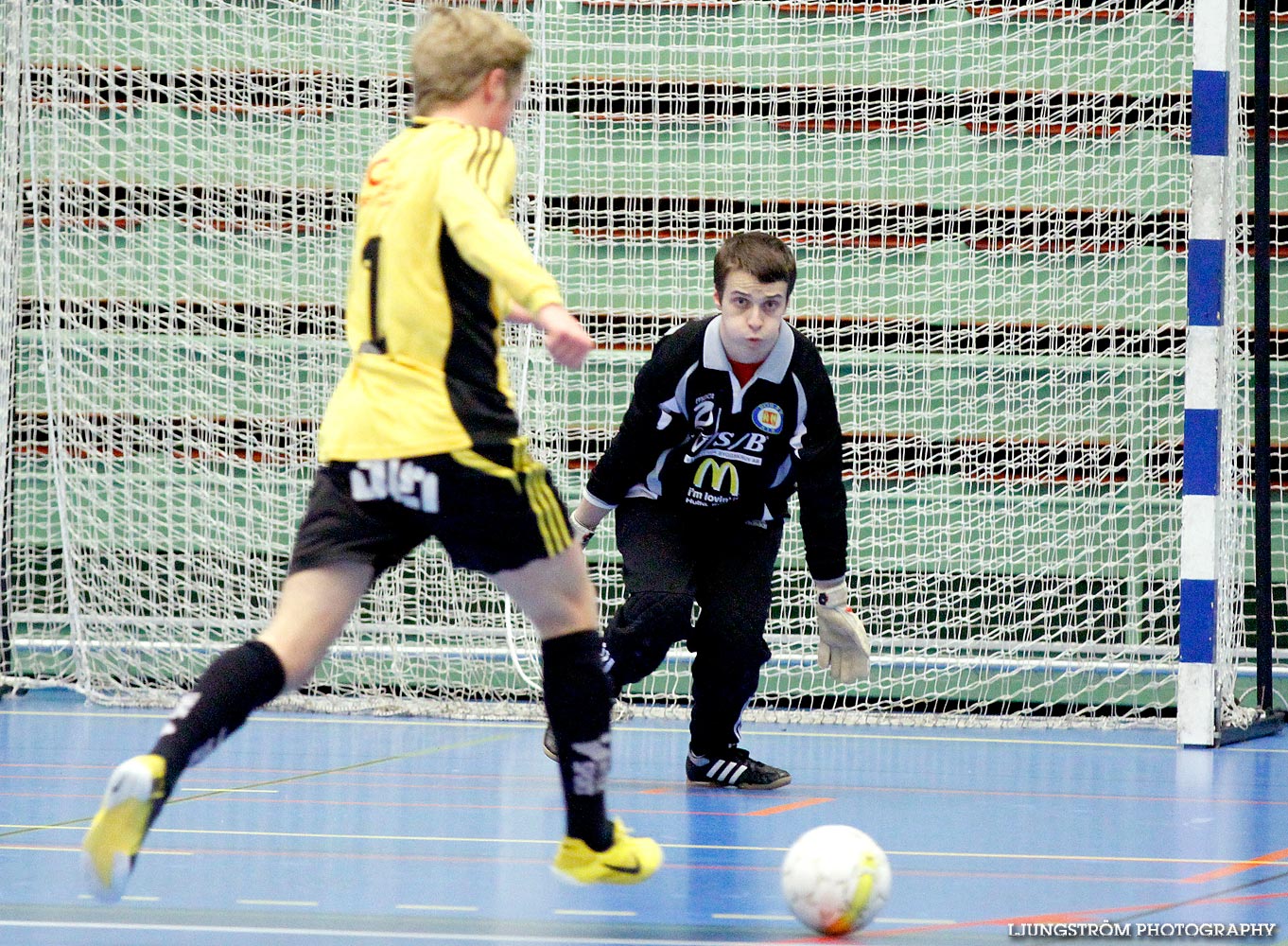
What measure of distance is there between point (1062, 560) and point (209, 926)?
4474mm

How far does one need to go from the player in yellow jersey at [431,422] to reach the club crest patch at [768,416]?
65.5 inches

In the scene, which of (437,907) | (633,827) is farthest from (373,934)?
(633,827)

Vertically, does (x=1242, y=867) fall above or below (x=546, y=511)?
below

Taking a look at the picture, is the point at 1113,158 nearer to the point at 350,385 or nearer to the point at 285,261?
the point at 285,261

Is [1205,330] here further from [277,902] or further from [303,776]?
[277,902]

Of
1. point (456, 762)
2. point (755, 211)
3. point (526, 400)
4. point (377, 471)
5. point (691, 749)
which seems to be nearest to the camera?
point (377, 471)

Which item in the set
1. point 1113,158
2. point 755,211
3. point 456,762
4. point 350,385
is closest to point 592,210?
point 755,211

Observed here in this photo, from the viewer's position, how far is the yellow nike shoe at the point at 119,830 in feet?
7.59

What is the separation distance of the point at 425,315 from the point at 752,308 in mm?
1709

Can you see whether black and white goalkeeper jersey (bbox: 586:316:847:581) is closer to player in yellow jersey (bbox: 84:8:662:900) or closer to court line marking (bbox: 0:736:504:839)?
court line marking (bbox: 0:736:504:839)

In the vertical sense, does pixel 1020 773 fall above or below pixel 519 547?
below

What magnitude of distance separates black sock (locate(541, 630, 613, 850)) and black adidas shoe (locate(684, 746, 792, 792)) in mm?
1760

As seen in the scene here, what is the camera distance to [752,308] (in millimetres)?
4148

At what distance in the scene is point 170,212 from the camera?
6.54 m
